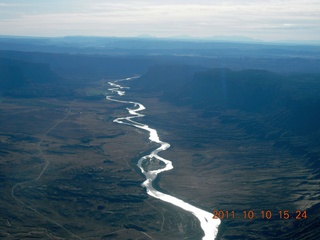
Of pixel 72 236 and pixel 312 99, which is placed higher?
pixel 312 99

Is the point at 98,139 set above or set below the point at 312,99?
below

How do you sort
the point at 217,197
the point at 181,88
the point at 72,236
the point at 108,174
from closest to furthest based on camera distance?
the point at 72,236 < the point at 217,197 < the point at 108,174 < the point at 181,88

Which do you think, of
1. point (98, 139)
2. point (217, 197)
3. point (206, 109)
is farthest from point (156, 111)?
point (217, 197)

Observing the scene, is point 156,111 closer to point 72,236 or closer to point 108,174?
point 108,174

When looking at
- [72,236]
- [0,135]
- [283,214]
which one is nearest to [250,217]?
[283,214]

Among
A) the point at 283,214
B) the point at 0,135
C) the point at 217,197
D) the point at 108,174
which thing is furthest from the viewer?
the point at 0,135

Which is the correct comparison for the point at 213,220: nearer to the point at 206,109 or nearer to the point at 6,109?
the point at 206,109

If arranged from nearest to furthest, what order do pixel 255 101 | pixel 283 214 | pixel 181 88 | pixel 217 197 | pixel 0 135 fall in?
pixel 283 214 → pixel 217 197 → pixel 0 135 → pixel 255 101 → pixel 181 88

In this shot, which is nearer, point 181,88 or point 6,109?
point 6,109

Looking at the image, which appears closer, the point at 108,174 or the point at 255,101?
the point at 108,174
